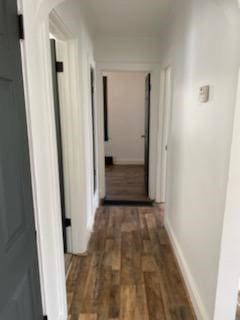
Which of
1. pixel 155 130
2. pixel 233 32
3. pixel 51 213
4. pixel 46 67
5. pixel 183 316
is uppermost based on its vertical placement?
pixel 233 32

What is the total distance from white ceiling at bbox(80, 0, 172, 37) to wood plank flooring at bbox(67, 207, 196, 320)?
2667 mm

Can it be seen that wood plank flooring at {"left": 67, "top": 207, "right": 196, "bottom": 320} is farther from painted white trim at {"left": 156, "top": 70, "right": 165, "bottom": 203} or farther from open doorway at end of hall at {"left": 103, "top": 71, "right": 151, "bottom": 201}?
open doorway at end of hall at {"left": 103, "top": 71, "right": 151, "bottom": 201}

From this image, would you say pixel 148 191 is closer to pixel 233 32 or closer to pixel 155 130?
pixel 155 130

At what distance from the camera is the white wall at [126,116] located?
254 inches

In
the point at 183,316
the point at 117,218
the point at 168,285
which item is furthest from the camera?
the point at 117,218

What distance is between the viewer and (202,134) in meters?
1.74

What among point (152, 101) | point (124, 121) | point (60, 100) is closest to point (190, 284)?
point (60, 100)

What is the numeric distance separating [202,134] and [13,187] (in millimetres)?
1327

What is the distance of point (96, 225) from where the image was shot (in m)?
3.24

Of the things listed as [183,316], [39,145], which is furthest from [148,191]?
[39,145]

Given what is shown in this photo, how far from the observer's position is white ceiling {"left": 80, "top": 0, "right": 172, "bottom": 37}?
99.7 inches

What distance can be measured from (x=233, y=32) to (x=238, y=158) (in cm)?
66

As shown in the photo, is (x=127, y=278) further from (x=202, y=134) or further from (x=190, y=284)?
(x=202, y=134)

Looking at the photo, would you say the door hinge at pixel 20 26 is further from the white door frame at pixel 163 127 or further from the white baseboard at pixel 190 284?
the white door frame at pixel 163 127
